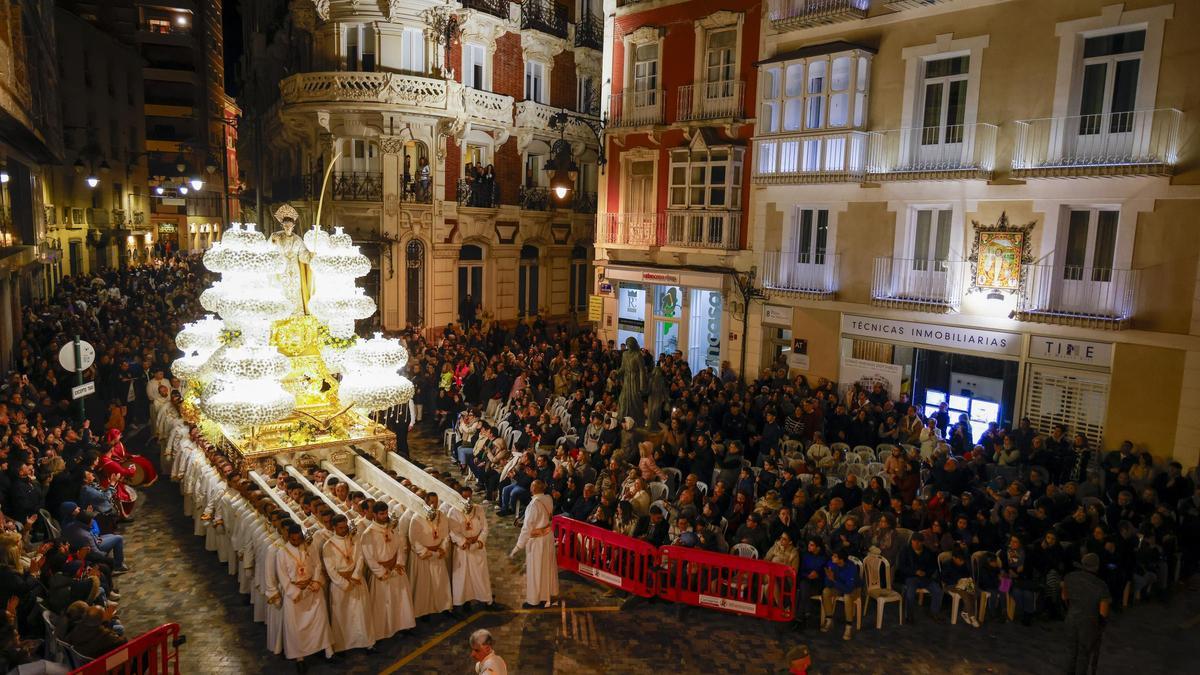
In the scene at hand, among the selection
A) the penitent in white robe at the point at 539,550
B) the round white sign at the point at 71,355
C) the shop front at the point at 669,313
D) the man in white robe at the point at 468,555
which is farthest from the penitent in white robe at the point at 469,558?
the shop front at the point at 669,313

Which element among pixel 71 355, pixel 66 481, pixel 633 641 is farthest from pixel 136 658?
pixel 71 355

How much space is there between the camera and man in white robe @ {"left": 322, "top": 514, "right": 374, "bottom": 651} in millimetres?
9281

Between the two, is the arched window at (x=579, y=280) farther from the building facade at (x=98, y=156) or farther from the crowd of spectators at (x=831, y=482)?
the building facade at (x=98, y=156)

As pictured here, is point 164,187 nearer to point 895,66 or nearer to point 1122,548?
point 895,66

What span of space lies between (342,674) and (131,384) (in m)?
12.4

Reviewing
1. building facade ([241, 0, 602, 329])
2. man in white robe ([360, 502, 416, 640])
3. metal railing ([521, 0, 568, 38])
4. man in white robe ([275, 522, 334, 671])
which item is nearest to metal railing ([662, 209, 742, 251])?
building facade ([241, 0, 602, 329])

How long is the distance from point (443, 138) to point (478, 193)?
2.28 metres

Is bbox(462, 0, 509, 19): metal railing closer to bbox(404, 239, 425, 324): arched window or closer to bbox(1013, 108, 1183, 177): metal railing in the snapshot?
bbox(404, 239, 425, 324): arched window

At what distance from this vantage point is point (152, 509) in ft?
46.0

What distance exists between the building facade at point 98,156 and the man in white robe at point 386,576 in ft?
83.5

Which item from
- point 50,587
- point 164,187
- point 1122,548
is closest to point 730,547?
point 1122,548

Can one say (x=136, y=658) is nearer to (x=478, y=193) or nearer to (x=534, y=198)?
(x=478, y=193)

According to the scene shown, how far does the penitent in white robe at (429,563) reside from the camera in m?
10.1

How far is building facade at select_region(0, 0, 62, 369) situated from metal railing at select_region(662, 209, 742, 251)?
1512 cm
